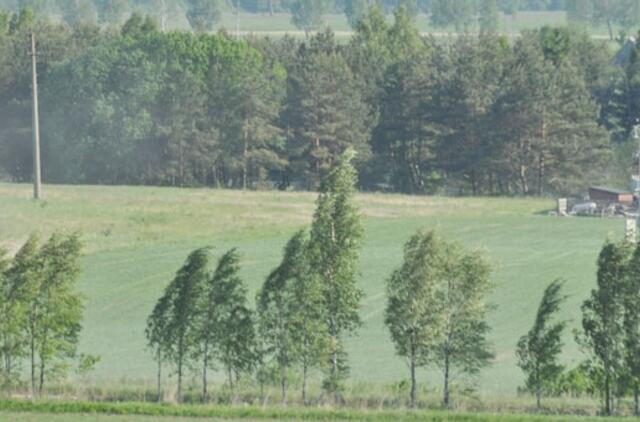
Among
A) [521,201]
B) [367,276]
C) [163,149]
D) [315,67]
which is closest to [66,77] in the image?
[163,149]

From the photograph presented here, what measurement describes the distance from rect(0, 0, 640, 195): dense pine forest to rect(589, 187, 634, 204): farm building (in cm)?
1013

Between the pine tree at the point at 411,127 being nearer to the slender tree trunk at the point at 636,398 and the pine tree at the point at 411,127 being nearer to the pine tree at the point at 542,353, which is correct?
the pine tree at the point at 542,353

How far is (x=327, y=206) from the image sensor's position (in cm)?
3838

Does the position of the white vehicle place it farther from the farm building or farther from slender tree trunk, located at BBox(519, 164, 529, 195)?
slender tree trunk, located at BBox(519, 164, 529, 195)

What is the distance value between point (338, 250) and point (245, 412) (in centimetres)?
617

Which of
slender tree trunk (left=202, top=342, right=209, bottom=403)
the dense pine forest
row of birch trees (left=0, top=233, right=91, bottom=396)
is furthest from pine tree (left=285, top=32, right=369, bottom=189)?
slender tree trunk (left=202, top=342, right=209, bottom=403)

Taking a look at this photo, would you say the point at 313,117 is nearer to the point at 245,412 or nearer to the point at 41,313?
the point at 41,313

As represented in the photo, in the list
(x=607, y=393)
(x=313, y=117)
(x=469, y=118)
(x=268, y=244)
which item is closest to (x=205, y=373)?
(x=607, y=393)

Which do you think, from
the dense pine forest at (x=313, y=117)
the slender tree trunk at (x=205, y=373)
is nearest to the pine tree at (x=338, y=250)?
the slender tree trunk at (x=205, y=373)

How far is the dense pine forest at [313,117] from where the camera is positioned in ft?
310

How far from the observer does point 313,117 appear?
97562mm

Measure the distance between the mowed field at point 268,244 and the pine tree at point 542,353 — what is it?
1042 millimetres

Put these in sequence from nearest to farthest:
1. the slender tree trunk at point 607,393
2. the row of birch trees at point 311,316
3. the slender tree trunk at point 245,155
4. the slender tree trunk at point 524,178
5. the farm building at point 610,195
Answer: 1. the slender tree trunk at point 607,393
2. the row of birch trees at point 311,316
3. the farm building at point 610,195
4. the slender tree trunk at point 524,178
5. the slender tree trunk at point 245,155

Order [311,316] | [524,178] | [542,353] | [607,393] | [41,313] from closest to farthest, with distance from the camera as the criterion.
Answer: [607,393] → [542,353] → [41,313] → [311,316] → [524,178]
